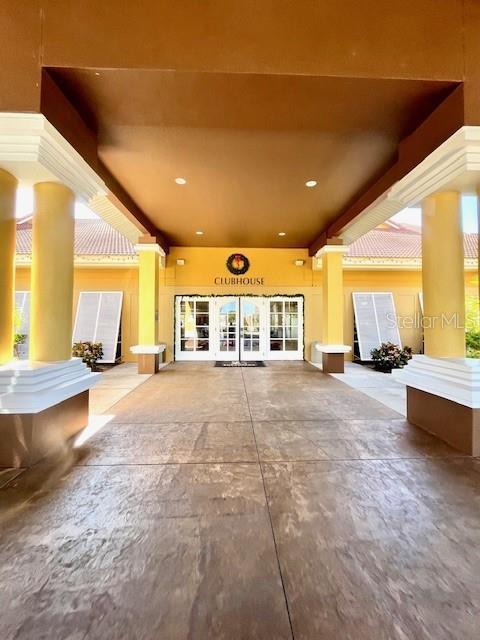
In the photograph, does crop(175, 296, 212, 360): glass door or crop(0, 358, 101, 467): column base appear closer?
crop(0, 358, 101, 467): column base

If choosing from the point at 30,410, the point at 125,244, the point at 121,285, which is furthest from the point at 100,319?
the point at 30,410

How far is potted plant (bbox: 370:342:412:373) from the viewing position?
7.21 meters

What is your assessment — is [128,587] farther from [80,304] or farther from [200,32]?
[80,304]

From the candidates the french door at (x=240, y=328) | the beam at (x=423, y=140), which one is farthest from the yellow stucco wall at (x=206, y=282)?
the beam at (x=423, y=140)

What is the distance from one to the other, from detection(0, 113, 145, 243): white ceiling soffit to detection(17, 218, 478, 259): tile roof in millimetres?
5583

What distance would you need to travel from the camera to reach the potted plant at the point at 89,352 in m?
7.32

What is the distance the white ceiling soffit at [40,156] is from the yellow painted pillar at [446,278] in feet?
10.9

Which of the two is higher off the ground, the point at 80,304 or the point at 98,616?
the point at 80,304

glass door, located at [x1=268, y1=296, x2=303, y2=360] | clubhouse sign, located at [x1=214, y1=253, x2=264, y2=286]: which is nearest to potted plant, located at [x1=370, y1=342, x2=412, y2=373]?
glass door, located at [x1=268, y1=296, x2=303, y2=360]

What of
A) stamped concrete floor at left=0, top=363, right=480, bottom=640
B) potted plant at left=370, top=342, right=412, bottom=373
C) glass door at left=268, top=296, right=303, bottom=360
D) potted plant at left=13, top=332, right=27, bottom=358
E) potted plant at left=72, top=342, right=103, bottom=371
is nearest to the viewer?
stamped concrete floor at left=0, top=363, right=480, bottom=640

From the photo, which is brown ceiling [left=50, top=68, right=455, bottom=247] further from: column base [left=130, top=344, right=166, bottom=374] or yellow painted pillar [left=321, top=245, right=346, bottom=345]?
column base [left=130, top=344, right=166, bottom=374]

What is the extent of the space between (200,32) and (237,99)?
50 centimetres

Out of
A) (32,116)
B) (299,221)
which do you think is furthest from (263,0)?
(299,221)

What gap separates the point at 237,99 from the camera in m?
2.63
